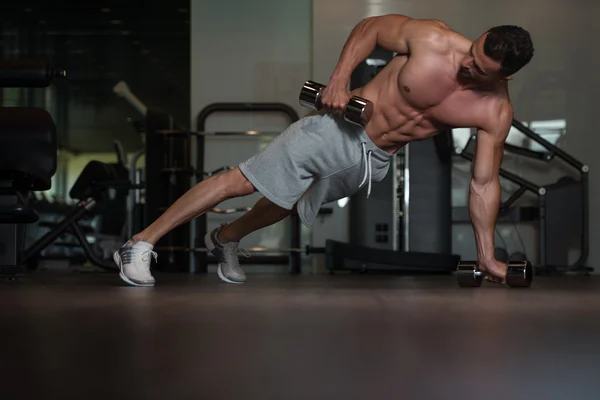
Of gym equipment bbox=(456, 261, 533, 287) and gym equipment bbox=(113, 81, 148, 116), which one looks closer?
gym equipment bbox=(456, 261, 533, 287)

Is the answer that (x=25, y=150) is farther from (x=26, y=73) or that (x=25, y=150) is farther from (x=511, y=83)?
(x=511, y=83)

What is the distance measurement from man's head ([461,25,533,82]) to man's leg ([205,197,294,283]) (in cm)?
93

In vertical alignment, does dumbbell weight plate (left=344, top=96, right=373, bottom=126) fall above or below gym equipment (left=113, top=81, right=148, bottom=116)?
below

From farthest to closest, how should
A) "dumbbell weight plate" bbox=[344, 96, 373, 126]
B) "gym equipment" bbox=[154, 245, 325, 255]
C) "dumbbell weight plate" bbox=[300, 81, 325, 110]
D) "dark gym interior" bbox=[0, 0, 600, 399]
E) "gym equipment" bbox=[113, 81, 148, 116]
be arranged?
"gym equipment" bbox=[113, 81, 148, 116], "gym equipment" bbox=[154, 245, 325, 255], "dumbbell weight plate" bbox=[300, 81, 325, 110], "dumbbell weight plate" bbox=[344, 96, 373, 126], "dark gym interior" bbox=[0, 0, 600, 399]

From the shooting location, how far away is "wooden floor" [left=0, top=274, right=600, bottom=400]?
0.93 m

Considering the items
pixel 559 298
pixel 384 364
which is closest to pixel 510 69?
pixel 559 298

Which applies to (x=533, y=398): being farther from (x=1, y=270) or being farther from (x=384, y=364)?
(x=1, y=270)

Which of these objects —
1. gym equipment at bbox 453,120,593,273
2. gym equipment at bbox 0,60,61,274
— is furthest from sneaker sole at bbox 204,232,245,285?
gym equipment at bbox 453,120,593,273

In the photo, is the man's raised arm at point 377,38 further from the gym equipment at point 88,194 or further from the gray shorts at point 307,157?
the gym equipment at point 88,194

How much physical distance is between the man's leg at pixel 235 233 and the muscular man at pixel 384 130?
0.21m

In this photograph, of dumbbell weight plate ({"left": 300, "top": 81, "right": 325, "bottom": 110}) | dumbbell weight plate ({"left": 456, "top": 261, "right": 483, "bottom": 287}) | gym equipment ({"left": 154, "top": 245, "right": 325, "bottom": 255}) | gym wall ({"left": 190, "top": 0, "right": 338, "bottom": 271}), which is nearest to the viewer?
dumbbell weight plate ({"left": 300, "top": 81, "right": 325, "bottom": 110})

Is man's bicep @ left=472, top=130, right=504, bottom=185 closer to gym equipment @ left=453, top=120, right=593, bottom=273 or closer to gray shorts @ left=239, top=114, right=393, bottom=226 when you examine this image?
gray shorts @ left=239, top=114, right=393, bottom=226

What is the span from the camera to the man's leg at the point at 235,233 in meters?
3.04

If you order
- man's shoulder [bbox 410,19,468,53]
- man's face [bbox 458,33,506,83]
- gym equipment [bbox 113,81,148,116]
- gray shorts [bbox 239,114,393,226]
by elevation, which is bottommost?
gray shorts [bbox 239,114,393,226]
